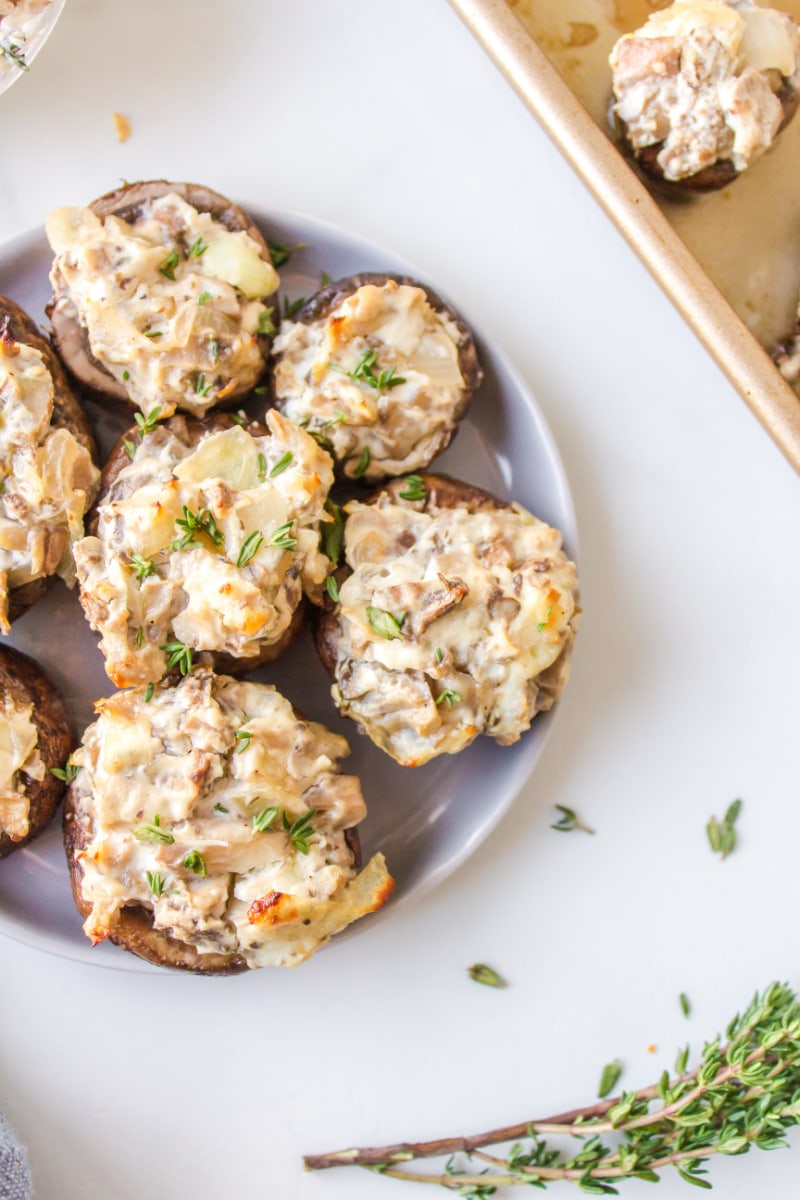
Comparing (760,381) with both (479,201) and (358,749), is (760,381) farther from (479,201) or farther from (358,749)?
(358,749)

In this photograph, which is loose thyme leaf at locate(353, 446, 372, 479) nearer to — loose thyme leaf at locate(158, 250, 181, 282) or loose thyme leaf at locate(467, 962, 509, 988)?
loose thyme leaf at locate(158, 250, 181, 282)

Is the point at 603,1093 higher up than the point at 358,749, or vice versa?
the point at 358,749

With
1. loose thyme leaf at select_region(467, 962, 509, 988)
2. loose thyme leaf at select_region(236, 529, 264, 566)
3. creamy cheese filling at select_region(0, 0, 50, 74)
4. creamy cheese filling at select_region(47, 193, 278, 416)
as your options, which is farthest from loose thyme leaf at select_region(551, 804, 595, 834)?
creamy cheese filling at select_region(0, 0, 50, 74)

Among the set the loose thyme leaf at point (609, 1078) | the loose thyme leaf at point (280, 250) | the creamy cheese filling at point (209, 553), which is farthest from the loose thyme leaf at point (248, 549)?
the loose thyme leaf at point (609, 1078)

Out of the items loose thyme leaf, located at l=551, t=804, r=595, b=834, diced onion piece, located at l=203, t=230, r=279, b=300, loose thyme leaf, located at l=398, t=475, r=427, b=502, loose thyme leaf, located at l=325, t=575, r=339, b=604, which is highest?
diced onion piece, located at l=203, t=230, r=279, b=300

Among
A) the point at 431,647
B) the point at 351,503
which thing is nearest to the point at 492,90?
the point at 351,503

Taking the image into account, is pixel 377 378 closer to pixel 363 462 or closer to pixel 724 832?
pixel 363 462
